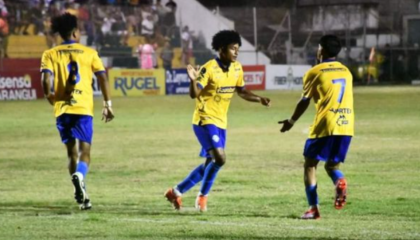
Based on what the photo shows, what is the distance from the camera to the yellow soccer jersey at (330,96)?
1045 centimetres

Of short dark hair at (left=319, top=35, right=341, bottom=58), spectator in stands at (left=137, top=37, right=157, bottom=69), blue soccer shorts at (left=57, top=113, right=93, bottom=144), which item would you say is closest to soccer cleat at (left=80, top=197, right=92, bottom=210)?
blue soccer shorts at (left=57, top=113, right=93, bottom=144)

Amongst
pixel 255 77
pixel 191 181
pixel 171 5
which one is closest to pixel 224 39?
pixel 191 181

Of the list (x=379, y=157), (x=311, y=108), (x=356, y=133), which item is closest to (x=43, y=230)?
(x=379, y=157)

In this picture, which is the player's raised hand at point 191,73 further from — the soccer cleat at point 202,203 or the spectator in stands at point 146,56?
the spectator in stands at point 146,56

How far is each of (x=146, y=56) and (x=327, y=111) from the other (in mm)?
36055

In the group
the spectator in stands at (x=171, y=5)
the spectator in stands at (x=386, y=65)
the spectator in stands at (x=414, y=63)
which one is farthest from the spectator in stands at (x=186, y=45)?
the spectator in stands at (x=414, y=63)

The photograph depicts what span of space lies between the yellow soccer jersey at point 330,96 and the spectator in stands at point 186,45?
3693 centimetres

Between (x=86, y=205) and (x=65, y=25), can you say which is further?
(x=65, y=25)

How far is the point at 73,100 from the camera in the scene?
1147 centimetres

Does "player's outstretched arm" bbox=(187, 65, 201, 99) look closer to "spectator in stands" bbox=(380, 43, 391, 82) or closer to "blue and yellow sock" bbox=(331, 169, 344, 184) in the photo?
"blue and yellow sock" bbox=(331, 169, 344, 184)

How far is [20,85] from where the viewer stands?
41.1m

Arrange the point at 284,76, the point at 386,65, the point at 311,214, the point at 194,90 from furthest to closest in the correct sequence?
the point at 386,65 < the point at 284,76 < the point at 194,90 < the point at 311,214

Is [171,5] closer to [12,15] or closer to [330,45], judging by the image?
[12,15]

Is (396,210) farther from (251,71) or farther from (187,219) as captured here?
(251,71)
